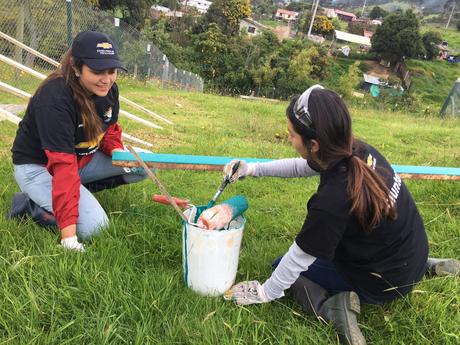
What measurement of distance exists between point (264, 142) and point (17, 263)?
4.57 m

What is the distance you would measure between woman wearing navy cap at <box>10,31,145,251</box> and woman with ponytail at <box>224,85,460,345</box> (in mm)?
1059

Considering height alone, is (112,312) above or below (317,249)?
below

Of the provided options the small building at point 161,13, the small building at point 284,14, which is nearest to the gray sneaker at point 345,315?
the small building at point 161,13

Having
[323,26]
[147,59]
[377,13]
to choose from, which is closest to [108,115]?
[147,59]

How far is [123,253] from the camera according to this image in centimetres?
234

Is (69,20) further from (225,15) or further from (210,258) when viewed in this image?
(225,15)

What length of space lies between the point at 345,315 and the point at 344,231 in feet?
1.35

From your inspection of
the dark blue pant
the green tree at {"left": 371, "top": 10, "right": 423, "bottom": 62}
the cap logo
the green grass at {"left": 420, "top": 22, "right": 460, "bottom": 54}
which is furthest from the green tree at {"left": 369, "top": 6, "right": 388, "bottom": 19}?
the dark blue pant

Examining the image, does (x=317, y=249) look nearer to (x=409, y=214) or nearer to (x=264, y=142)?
(x=409, y=214)

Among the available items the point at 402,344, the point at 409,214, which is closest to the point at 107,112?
the point at 409,214

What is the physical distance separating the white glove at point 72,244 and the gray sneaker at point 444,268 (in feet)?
6.62

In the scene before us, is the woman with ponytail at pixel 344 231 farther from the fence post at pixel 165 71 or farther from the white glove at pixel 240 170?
the fence post at pixel 165 71

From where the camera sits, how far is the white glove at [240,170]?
97.3 inches

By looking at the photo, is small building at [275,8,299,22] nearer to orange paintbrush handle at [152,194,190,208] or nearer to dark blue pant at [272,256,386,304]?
orange paintbrush handle at [152,194,190,208]
